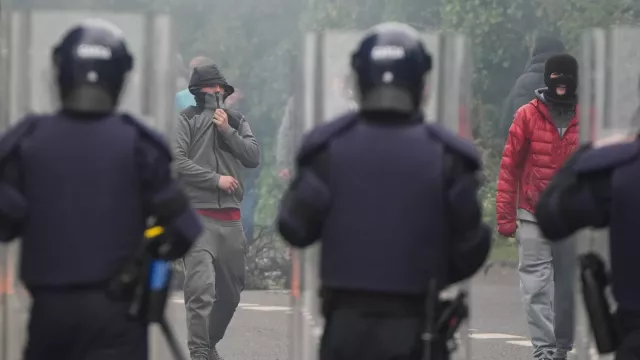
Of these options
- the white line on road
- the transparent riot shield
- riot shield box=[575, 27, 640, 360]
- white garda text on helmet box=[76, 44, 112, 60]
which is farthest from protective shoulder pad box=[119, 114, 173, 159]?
the white line on road

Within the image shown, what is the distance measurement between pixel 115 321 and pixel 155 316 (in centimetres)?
13

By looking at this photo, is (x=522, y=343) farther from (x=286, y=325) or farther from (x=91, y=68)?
(x=91, y=68)

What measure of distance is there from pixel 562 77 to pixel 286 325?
11.9 feet

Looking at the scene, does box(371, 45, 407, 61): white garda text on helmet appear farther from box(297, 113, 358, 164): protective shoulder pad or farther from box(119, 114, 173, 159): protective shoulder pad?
box(119, 114, 173, 159): protective shoulder pad

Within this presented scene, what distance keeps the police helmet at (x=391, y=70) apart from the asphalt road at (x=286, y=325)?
192 inches

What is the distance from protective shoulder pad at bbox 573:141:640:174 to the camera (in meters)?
5.00

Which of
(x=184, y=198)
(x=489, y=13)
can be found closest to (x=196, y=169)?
(x=184, y=198)

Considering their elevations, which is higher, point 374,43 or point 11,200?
point 374,43

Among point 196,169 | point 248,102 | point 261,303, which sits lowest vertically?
point 261,303

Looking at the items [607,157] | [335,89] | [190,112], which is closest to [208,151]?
[190,112]

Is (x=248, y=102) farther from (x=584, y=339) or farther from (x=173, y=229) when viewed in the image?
(x=173, y=229)

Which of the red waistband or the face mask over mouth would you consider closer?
the red waistband

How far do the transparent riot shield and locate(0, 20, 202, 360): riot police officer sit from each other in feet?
4.38

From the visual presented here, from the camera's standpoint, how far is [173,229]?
17.2ft
